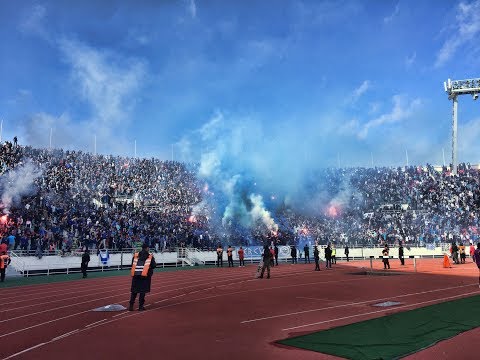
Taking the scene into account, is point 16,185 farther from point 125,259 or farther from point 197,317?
point 197,317

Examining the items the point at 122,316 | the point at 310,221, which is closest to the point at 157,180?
the point at 310,221

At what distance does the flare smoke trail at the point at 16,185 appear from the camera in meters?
28.6

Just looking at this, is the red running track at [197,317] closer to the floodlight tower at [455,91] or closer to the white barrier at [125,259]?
the white barrier at [125,259]

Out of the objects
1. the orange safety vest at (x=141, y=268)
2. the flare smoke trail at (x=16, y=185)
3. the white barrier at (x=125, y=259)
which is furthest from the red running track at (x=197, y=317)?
the flare smoke trail at (x=16, y=185)

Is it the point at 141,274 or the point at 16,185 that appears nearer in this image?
the point at 141,274

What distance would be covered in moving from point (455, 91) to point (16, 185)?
54.9 m

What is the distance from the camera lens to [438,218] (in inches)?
2007

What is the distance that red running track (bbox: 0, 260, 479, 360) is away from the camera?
6918 millimetres

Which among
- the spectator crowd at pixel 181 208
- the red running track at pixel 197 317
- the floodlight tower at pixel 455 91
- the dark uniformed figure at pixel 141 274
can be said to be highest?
the floodlight tower at pixel 455 91

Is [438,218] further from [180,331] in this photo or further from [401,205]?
[180,331]

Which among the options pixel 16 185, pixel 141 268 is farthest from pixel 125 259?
pixel 141 268

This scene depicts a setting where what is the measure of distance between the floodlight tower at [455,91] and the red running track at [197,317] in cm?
4477

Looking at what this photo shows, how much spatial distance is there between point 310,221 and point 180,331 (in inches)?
1718

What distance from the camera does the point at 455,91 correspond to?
182 ft
